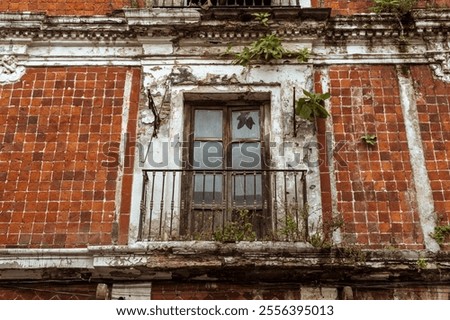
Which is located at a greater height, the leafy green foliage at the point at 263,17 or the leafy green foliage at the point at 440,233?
the leafy green foliage at the point at 263,17

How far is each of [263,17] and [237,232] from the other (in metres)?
2.82

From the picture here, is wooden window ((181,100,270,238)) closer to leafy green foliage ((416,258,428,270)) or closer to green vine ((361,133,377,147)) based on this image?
green vine ((361,133,377,147))

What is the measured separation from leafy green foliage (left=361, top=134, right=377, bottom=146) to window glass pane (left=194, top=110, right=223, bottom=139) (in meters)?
1.70

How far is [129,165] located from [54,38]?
204 cm

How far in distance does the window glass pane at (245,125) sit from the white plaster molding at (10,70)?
2.69 meters

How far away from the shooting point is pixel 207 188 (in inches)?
294

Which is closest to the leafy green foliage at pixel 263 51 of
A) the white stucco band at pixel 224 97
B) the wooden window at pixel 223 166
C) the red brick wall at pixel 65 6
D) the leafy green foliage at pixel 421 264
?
the white stucco band at pixel 224 97

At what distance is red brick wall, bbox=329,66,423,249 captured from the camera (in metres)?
6.97

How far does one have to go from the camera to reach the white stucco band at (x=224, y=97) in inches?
292

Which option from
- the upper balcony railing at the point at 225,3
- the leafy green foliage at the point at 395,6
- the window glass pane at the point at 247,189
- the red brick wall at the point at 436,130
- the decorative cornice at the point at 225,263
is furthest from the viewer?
the upper balcony railing at the point at 225,3

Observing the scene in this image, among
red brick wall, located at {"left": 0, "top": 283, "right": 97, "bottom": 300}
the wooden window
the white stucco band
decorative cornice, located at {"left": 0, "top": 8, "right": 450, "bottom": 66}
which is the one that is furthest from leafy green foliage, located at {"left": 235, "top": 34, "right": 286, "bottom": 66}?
red brick wall, located at {"left": 0, "top": 283, "right": 97, "bottom": 300}

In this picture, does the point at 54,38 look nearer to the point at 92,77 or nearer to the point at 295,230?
the point at 92,77

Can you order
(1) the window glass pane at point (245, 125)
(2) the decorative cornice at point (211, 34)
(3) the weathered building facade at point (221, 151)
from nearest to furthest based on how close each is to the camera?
A: (3) the weathered building facade at point (221, 151) → (1) the window glass pane at point (245, 125) → (2) the decorative cornice at point (211, 34)

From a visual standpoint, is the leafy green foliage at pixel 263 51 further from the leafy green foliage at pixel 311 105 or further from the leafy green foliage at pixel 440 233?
the leafy green foliage at pixel 440 233
